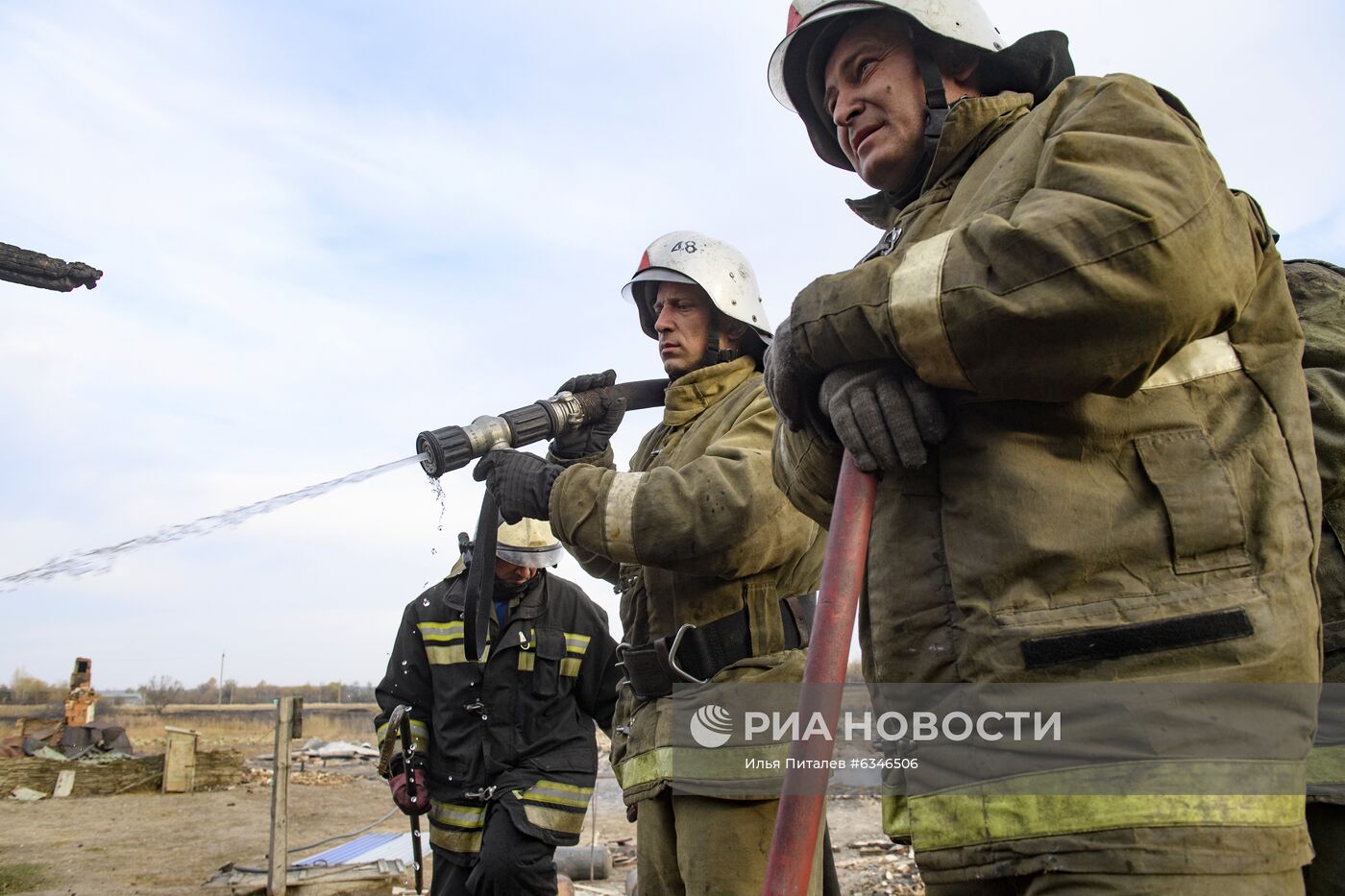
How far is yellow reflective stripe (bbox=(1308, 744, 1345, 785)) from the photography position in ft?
6.40

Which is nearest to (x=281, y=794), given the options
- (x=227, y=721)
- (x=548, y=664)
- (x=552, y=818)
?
(x=548, y=664)

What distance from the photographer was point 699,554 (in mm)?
2863

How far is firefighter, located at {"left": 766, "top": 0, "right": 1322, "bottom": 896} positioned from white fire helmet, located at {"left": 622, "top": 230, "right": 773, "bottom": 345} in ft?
6.56

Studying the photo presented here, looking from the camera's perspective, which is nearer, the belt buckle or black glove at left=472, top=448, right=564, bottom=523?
the belt buckle

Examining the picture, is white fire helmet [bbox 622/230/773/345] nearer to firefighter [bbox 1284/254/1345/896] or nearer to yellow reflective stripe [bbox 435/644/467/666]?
firefighter [bbox 1284/254/1345/896]

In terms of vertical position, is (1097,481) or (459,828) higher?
(1097,481)

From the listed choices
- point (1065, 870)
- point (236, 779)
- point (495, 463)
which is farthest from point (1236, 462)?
point (236, 779)

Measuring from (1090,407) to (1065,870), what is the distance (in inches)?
25.1

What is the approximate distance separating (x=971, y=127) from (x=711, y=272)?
1.90 metres

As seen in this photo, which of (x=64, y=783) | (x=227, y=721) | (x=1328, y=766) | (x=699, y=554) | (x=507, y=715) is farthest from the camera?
(x=227, y=721)

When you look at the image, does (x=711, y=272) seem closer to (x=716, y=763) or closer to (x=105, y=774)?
(x=716, y=763)

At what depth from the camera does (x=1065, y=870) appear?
4.31 ft

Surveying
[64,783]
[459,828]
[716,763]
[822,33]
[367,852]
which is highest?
[822,33]

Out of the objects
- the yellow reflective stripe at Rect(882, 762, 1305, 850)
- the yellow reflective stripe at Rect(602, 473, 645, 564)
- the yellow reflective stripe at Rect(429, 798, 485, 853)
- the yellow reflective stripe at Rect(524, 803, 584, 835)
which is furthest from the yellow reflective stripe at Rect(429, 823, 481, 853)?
the yellow reflective stripe at Rect(882, 762, 1305, 850)
